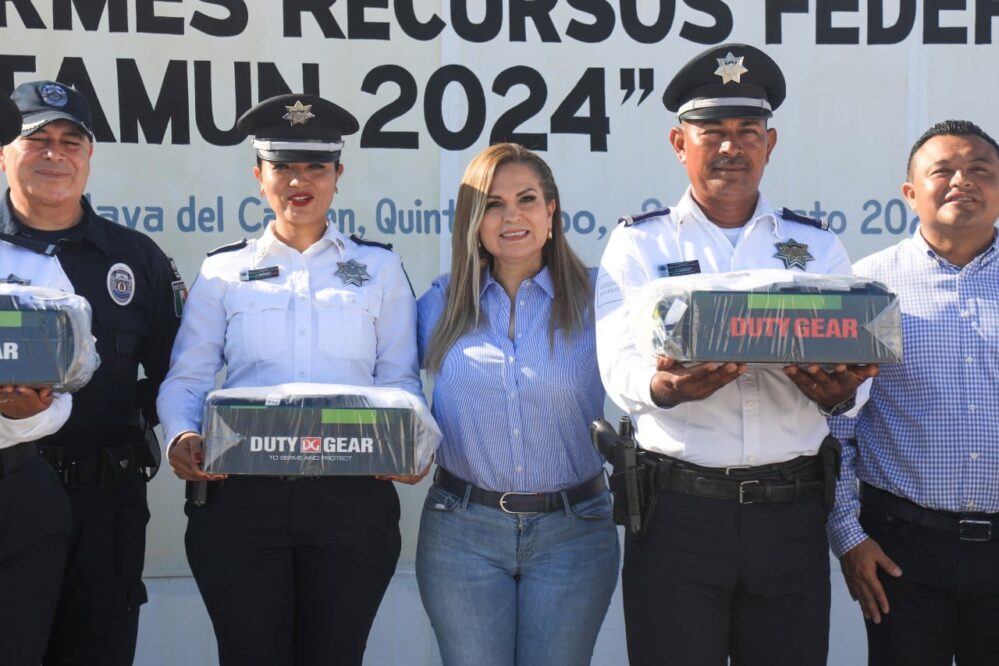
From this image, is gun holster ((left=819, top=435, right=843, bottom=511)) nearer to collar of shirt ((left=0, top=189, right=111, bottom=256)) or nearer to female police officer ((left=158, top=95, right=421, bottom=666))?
female police officer ((left=158, top=95, right=421, bottom=666))

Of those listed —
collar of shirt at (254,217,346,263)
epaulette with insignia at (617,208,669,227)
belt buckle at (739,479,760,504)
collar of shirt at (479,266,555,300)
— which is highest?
epaulette with insignia at (617,208,669,227)

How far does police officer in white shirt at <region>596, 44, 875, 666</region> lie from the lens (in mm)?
2607

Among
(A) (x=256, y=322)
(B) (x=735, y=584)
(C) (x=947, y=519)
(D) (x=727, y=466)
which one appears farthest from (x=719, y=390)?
(A) (x=256, y=322)

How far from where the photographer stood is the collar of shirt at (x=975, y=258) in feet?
9.57

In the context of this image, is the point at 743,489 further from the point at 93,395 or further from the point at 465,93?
the point at 465,93

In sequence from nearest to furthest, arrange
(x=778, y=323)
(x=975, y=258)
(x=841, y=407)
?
1. (x=778, y=323)
2. (x=841, y=407)
3. (x=975, y=258)

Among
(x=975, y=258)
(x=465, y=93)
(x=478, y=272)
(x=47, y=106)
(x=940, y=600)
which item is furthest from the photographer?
(x=465, y=93)

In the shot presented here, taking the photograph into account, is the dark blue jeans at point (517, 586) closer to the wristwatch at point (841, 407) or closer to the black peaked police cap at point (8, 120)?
the wristwatch at point (841, 407)

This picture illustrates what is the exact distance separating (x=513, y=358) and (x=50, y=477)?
115 cm

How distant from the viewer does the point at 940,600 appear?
2822mm

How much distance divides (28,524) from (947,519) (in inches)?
85.4

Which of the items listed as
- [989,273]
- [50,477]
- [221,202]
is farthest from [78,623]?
[989,273]

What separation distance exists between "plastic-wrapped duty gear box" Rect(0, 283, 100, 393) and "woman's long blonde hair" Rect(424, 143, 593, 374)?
0.90 m

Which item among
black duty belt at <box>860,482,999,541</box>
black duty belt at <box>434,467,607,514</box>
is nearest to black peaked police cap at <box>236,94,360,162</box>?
black duty belt at <box>434,467,607,514</box>
